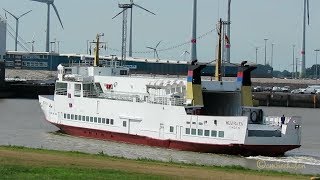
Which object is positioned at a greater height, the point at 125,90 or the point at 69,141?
the point at 125,90

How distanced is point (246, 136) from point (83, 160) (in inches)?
599

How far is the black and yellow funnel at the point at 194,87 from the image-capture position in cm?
4900

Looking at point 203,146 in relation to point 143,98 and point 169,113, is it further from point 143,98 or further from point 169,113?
point 143,98

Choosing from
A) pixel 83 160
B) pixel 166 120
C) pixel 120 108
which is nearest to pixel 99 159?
pixel 83 160

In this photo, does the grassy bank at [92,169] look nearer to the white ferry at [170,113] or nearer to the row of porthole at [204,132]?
the row of porthole at [204,132]

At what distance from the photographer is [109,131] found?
5478cm

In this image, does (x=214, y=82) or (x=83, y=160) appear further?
(x=214, y=82)

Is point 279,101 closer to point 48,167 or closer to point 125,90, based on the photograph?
point 125,90

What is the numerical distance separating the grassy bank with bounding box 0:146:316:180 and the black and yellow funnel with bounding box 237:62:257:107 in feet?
61.6

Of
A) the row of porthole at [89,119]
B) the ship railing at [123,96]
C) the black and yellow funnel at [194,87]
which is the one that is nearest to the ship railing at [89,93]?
the ship railing at [123,96]

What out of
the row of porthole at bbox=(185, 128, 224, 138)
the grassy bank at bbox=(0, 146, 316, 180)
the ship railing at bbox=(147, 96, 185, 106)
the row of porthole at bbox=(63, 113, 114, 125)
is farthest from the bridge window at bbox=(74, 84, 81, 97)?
the grassy bank at bbox=(0, 146, 316, 180)

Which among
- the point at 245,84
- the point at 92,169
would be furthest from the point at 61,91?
the point at 92,169

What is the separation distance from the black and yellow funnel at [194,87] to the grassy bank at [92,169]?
625 inches

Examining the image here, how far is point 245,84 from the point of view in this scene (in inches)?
1997
